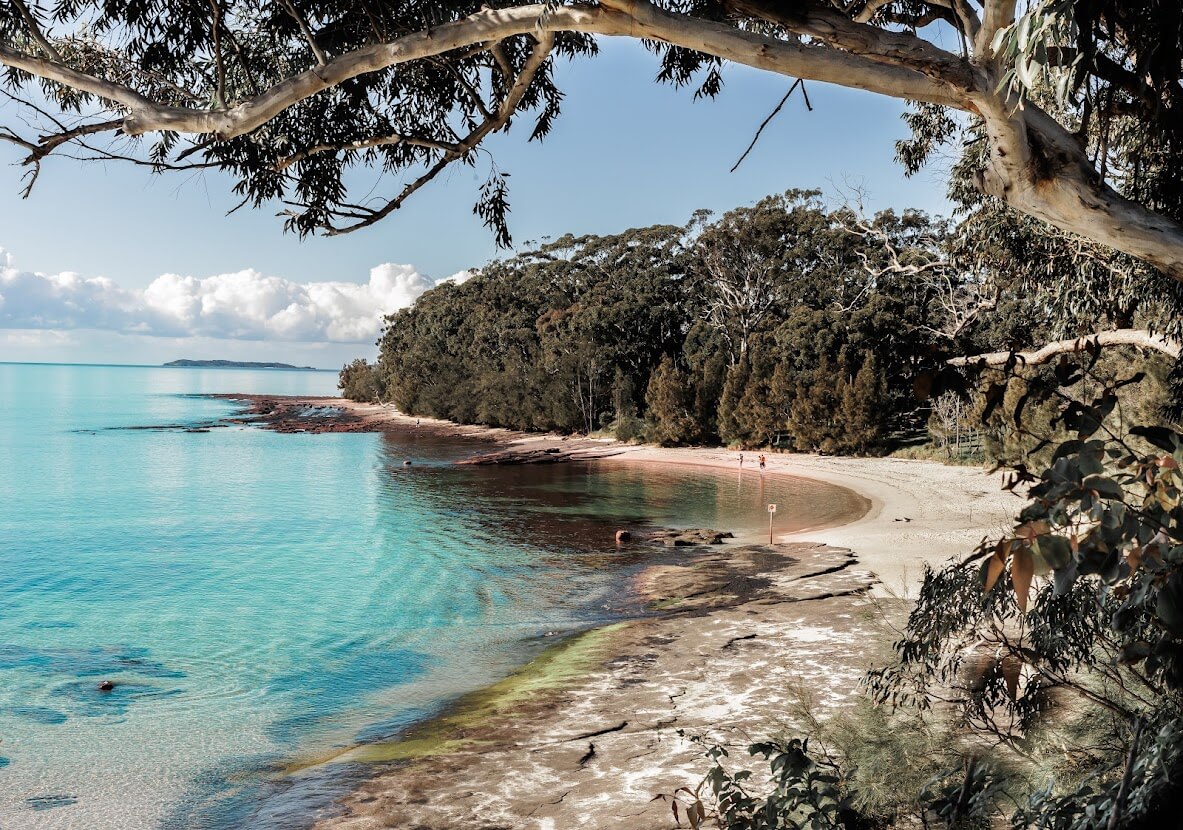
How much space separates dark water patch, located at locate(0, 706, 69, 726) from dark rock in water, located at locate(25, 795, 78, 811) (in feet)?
7.14

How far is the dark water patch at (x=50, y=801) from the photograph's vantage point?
6.71 meters

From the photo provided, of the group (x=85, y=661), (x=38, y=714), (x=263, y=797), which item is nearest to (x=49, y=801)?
(x=263, y=797)

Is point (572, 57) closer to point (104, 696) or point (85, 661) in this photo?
point (104, 696)

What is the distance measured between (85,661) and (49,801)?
534 cm

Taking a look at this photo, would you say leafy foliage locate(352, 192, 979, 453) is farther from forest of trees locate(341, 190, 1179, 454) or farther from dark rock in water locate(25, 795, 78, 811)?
dark rock in water locate(25, 795, 78, 811)

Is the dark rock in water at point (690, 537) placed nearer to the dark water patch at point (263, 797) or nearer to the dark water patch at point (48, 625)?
the dark water patch at point (263, 797)

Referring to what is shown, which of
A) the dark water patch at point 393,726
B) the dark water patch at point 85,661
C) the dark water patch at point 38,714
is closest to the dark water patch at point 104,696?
the dark water patch at point 38,714

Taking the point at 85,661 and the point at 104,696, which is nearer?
the point at 104,696

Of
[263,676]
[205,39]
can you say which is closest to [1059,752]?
[205,39]

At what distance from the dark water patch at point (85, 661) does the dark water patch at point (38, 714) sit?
1.45 meters

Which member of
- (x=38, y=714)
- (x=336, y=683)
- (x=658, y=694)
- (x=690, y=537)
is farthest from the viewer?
(x=690, y=537)

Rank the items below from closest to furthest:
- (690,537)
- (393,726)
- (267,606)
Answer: (393,726)
(267,606)
(690,537)

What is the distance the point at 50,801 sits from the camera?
6832mm

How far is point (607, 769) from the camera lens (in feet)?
20.4
